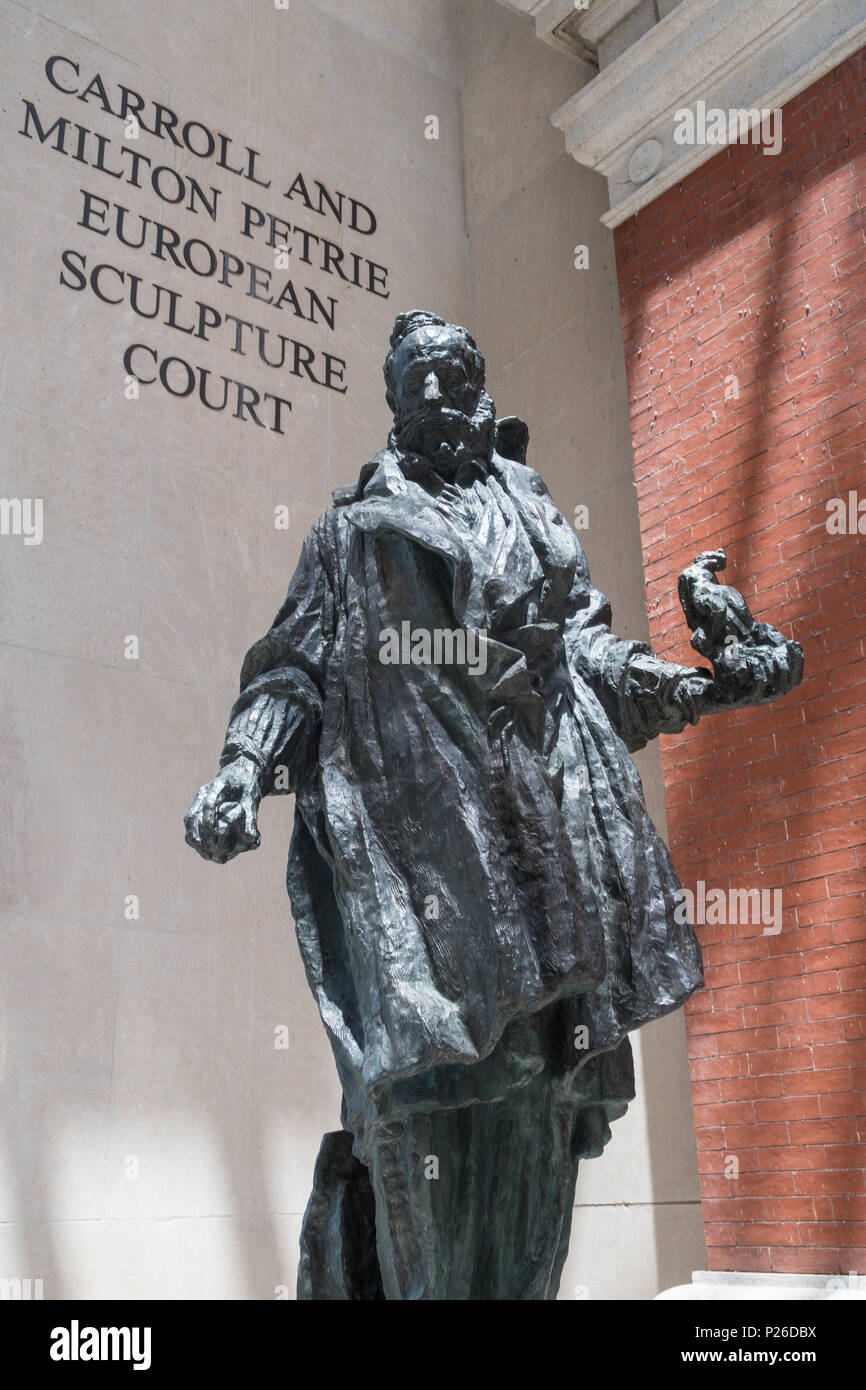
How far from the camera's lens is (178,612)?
701cm

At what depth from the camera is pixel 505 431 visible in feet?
11.9

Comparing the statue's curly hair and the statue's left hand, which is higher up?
the statue's curly hair

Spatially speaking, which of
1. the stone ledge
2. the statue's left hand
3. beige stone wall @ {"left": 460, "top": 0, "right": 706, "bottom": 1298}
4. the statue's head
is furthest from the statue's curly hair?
beige stone wall @ {"left": 460, "top": 0, "right": 706, "bottom": 1298}

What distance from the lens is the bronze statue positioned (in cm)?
276

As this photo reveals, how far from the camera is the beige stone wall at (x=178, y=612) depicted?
19.7 feet

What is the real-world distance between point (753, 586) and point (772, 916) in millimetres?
1455

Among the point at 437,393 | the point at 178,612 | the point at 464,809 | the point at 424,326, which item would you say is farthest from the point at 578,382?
the point at 464,809

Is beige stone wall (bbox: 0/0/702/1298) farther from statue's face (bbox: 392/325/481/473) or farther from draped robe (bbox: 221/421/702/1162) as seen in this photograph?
statue's face (bbox: 392/325/481/473)

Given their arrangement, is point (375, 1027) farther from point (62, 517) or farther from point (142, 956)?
point (62, 517)

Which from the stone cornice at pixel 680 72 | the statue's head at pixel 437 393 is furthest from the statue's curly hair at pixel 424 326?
the stone cornice at pixel 680 72

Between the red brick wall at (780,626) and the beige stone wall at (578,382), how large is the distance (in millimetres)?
899

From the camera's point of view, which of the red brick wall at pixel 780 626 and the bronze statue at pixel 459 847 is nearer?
the bronze statue at pixel 459 847

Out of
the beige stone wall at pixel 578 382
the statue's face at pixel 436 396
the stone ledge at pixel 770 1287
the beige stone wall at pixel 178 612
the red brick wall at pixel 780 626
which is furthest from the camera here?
the beige stone wall at pixel 578 382

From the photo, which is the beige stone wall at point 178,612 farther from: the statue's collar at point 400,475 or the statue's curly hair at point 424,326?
the statue's curly hair at point 424,326
